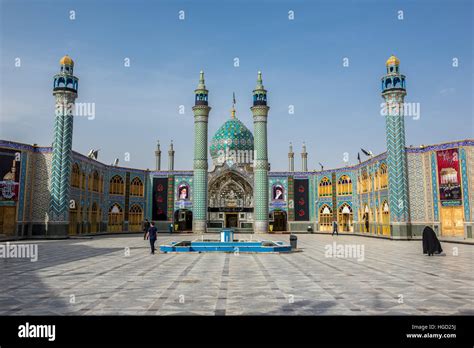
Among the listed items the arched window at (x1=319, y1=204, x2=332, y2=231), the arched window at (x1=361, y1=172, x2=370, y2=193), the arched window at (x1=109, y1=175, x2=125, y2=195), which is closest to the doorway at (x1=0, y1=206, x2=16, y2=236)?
the arched window at (x1=109, y1=175, x2=125, y2=195)

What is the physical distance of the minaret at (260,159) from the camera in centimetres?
3706

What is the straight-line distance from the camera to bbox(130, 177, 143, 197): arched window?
38406 millimetres

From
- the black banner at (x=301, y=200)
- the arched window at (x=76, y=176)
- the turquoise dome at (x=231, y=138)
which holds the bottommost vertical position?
the black banner at (x=301, y=200)

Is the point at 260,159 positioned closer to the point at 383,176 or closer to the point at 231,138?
the point at 231,138

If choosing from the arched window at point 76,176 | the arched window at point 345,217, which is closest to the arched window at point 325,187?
the arched window at point 345,217

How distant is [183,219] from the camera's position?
39.0 m

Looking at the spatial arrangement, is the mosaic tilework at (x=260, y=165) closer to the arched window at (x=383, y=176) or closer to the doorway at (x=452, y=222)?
the arched window at (x=383, y=176)

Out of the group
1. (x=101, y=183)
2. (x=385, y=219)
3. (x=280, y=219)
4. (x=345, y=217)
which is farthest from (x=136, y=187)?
(x=385, y=219)

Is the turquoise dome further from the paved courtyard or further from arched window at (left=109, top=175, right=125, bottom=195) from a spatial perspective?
the paved courtyard

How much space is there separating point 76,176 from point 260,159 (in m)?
16.8

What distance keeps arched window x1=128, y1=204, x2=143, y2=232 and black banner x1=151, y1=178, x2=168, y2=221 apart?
50.3 inches

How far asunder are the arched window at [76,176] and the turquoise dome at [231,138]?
18292 mm
